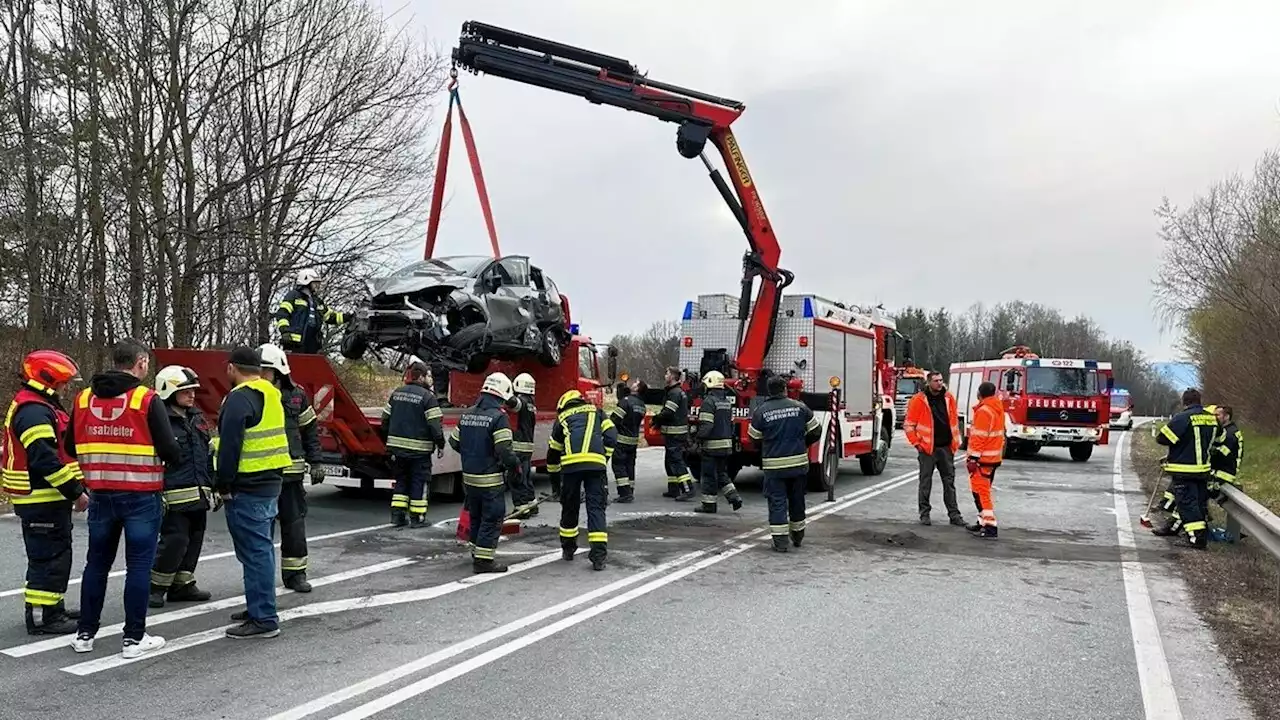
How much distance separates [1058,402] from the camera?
20.9 m

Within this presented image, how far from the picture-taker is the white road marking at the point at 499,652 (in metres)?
4.29

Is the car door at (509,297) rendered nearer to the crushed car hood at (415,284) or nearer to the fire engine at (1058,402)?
the crushed car hood at (415,284)

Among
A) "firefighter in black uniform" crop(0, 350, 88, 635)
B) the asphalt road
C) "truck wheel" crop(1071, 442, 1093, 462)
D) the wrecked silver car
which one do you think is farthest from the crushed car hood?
"truck wheel" crop(1071, 442, 1093, 462)

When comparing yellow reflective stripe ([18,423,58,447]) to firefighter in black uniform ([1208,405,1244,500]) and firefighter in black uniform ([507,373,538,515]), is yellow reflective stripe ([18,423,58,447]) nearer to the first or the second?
firefighter in black uniform ([507,373,538,515])

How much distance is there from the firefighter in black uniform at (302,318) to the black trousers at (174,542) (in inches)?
170

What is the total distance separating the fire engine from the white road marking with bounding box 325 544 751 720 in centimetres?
1576

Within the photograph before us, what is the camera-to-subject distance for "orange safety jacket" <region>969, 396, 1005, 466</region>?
9.87m

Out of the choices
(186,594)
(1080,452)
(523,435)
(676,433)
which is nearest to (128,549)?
(186,594)

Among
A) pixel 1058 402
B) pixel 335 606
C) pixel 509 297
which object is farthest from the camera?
pixel 1058 402

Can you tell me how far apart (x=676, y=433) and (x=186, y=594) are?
7.25 meters

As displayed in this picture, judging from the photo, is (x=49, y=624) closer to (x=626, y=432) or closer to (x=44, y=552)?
(x=44, y=552)

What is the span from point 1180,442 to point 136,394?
9.41 meters

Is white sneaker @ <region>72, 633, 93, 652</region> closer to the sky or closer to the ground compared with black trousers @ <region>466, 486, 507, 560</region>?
closer to the ground

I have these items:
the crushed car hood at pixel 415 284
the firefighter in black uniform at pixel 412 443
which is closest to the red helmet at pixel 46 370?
the firefighter in black uniform at pixel 412 443
